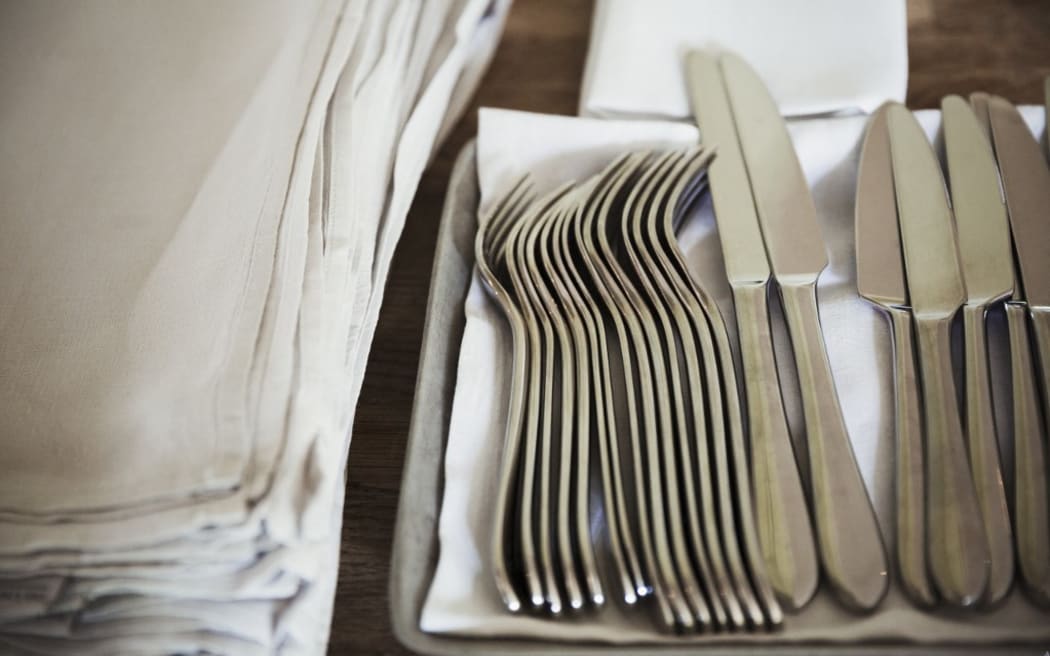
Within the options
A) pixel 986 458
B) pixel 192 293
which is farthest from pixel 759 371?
pixel 192 293

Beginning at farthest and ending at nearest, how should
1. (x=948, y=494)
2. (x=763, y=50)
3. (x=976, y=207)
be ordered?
(x=763, y=50), (x=976, y=207), (x=948, y=494)

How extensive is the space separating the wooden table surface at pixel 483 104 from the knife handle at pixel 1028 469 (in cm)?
29

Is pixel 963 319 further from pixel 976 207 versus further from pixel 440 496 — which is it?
pixel 440 496

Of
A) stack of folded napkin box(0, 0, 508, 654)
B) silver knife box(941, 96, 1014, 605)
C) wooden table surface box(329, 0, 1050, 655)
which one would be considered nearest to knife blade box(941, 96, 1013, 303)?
silver knife box(941, 96, 1014, 605)

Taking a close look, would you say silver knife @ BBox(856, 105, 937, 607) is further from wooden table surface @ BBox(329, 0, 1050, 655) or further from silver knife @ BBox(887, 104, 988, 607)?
wooden table surface @ BBox(329, 0, 1050, 655)

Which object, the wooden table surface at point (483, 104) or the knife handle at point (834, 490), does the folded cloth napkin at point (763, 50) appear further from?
the knife handle at point (834, 490)

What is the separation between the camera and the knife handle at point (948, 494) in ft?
1.15

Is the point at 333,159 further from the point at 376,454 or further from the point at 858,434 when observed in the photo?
the point at 858,434

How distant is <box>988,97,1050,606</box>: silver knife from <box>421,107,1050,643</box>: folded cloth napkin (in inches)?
0.5

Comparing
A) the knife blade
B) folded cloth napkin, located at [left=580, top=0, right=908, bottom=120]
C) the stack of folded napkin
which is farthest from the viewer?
folded cloth napkin, located at [left=580, top=0, right=908, bottom=120]

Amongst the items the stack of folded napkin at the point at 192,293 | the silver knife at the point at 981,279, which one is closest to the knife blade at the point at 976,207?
the silver knife at the point at 981,279

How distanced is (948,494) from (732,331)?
0.14m

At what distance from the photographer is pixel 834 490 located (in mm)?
385

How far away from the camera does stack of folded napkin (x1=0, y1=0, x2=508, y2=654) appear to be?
34cm
